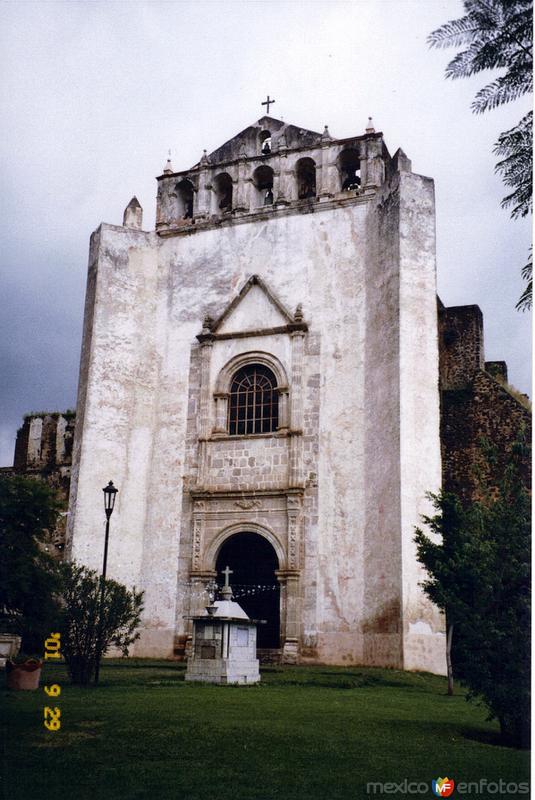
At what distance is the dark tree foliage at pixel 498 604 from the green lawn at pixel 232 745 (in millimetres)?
420

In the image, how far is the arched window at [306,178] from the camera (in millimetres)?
20938

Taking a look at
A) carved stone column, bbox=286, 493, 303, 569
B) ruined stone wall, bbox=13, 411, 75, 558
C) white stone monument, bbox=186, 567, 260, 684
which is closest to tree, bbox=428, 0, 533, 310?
white stone monument, bbox=186, 567, 260, 684

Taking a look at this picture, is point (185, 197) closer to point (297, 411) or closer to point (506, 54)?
point (297, 411)

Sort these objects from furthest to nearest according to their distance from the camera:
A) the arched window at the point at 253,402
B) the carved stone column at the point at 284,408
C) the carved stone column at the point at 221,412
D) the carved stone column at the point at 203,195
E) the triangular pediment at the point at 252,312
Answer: the carved stone column at the point at 203,195, the triangular pediment at the point at 252,312, the carved stone column at the point at 221,412, the arched window at the point at 253,402, the carved stone column at the point at 284,408

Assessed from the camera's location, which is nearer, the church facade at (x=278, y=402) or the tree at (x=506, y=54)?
the tree at (x=506, y=54)

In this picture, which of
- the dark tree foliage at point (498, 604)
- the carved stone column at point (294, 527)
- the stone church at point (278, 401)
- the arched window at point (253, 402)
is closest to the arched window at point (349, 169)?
the stone church at point (278, 401)

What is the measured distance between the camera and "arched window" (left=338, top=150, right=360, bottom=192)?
67.2ft

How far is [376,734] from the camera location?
7492 millimetres

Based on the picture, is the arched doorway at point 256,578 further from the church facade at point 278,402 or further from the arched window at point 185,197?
the arched window at point 185,197

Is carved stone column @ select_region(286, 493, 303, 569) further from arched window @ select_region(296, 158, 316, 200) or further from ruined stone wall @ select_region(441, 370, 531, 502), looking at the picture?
arched window @ select_region(296, 158, 316, 200)

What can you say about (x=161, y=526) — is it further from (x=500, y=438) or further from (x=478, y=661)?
(x=478, y=661)

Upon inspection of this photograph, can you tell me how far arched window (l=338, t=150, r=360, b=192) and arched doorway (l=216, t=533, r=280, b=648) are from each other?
8.42 meters

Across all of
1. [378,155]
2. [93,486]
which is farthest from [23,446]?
[378,155]

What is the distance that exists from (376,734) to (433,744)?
532mm
